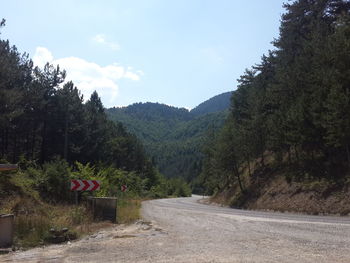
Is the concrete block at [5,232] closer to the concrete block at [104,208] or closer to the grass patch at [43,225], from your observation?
the grass patch at [43,225]

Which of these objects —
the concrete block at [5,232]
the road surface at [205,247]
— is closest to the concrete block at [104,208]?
the road surface at [205,247]

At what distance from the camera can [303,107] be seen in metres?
34.6

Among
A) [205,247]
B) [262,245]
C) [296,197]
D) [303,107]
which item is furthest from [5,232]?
[303,107]

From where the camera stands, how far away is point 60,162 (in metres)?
24.3

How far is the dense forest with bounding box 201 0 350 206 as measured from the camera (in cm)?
3023

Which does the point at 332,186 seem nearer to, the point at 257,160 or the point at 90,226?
the point at 90,226

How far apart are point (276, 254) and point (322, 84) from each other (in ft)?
85.0

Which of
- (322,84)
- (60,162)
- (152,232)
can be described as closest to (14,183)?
(60,162)

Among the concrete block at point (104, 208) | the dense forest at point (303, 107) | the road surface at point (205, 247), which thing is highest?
the dense forest at point (303, 107)

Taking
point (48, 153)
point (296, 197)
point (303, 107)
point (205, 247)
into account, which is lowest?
point (205, 247)

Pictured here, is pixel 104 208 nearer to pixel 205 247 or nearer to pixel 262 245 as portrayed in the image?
pixel 205 247

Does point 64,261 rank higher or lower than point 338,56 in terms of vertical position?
lower

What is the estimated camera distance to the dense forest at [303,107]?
3023 centimetres

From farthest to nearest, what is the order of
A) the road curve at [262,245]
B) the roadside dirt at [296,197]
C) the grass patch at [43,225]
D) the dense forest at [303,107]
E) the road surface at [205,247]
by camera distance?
the dense forest at [303,107]
the roadside dirt at [296,197]
the grass patch at [43,225]
the road surface at [205,247]
the road curve at [262,245]
